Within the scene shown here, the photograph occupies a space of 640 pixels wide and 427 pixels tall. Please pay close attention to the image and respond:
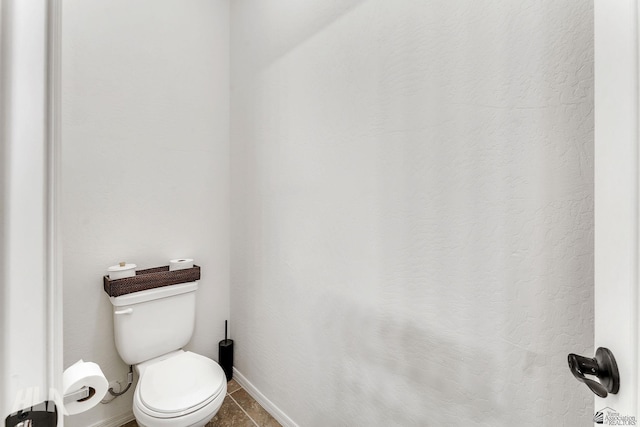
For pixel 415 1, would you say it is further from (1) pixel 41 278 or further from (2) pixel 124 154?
(2) pixel 124 154

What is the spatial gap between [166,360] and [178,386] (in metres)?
0.23

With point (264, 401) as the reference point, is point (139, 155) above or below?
above

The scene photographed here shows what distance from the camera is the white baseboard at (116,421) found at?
5.06 ft

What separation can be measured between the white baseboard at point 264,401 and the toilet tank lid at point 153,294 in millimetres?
699

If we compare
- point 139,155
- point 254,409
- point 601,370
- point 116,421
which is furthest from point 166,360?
point 601,370

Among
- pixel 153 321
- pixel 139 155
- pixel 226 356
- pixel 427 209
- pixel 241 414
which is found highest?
pixel 139 155

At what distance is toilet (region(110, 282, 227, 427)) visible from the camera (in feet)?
4.01

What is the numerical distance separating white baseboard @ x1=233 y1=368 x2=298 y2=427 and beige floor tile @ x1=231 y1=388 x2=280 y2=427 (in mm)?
19

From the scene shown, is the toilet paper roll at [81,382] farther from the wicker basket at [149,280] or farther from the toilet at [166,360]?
the wicker basket at [149,280]

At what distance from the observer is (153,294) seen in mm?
1554

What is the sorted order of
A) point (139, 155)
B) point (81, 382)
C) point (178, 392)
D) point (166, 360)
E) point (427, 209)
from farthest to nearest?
point (139, 155), point (166, 360), point (178, 392), point (427, 209), point (81, 382)

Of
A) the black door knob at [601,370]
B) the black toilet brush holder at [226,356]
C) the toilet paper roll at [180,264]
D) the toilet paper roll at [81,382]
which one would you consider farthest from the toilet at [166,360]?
the black door knob at [601,370]

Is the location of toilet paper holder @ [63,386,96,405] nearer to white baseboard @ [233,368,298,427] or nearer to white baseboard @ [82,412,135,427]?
white baseboard @ [233,368,298,427]

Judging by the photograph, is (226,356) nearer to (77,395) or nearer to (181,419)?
(181,419)
